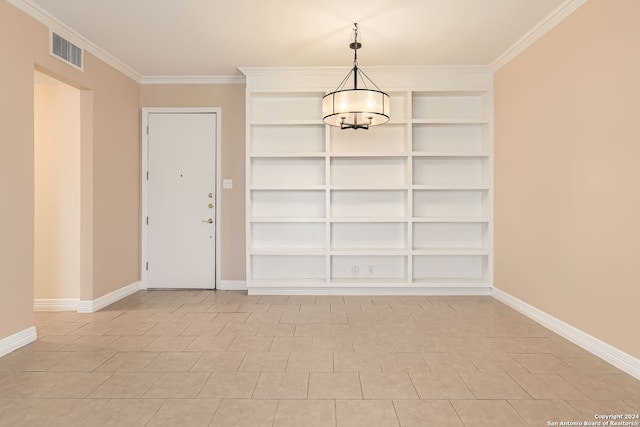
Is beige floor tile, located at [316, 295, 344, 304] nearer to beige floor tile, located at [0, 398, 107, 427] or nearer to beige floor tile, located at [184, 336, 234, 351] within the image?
beige floor tile, located at [184, 336, 234, 351]

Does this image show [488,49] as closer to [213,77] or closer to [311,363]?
[213,77]

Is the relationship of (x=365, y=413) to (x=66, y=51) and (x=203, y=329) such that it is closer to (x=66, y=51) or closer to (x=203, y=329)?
(x=203, y=329)

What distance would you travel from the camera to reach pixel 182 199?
5.23 metres

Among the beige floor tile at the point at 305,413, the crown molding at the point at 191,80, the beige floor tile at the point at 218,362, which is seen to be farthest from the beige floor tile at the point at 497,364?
the crown molding at the point at 191,80

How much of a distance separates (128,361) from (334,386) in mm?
1489

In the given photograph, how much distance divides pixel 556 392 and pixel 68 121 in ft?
15.9

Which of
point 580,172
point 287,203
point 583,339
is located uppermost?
point 580,172

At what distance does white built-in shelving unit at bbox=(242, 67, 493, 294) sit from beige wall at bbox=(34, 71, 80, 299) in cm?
183

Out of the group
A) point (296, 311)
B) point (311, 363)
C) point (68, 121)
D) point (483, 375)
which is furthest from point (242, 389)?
point (68, 121)

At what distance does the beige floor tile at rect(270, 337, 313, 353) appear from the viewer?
3156 millimetres

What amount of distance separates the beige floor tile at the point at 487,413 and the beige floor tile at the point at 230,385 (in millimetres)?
1181

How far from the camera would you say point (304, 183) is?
5.21 metres

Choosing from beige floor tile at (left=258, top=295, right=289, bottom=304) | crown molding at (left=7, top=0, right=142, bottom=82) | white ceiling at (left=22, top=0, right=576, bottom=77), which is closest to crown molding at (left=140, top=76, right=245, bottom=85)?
crown molding at (left=7, top=0, right=142, bottom=82)

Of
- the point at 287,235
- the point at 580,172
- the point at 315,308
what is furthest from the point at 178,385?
the point at 580,172
